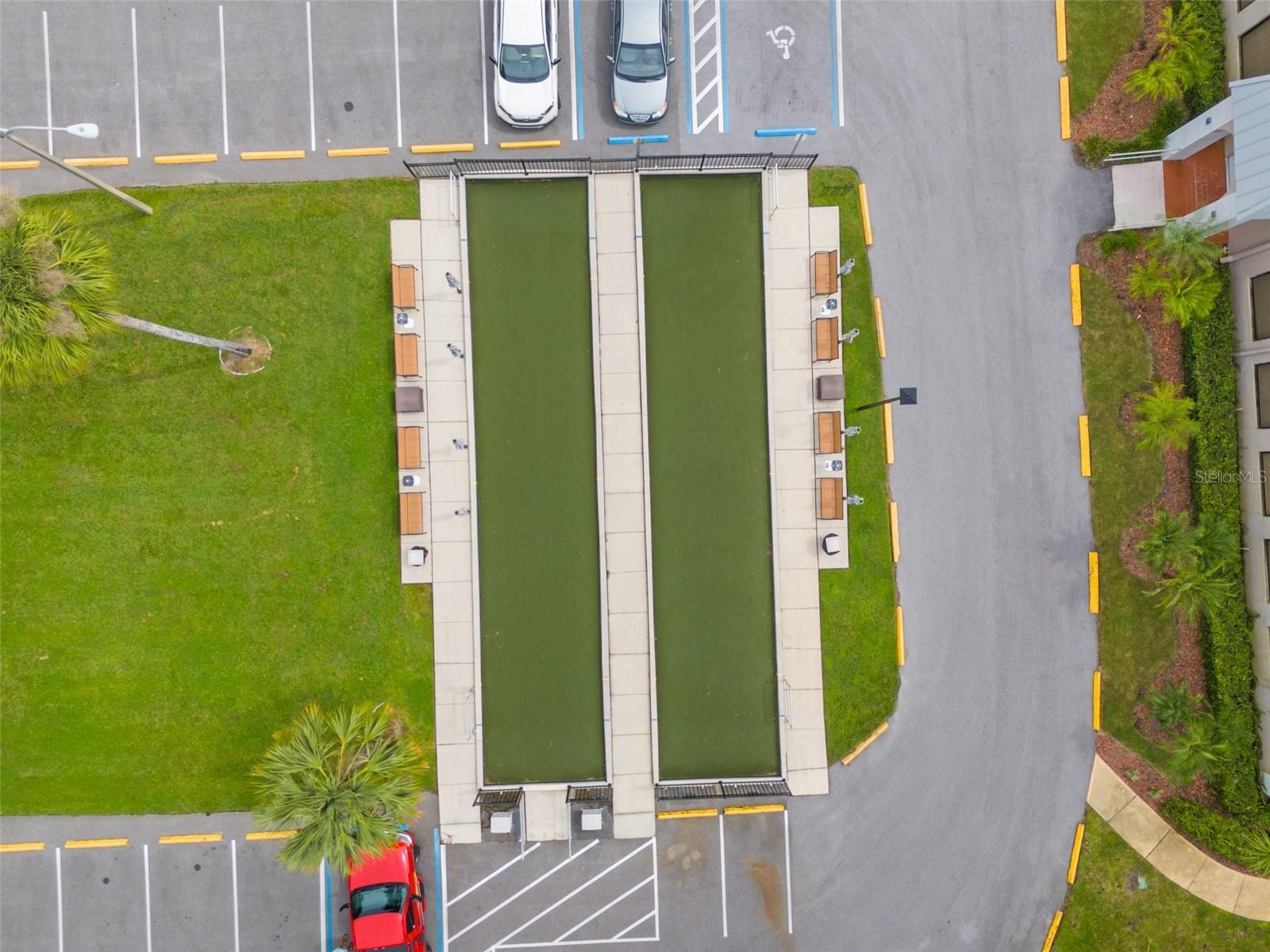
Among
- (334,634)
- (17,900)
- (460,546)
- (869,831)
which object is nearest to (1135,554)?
(869,831)

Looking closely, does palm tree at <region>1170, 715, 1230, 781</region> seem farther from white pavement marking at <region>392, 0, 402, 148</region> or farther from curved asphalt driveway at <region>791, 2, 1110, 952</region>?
white pavement marking at <region>392, 0, 402, 148</region>

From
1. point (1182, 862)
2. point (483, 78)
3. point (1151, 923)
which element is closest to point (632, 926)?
point (1151, 923)

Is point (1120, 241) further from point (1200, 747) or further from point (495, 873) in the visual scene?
point (495, 873)

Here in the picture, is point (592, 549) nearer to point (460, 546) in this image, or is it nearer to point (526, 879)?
point (460, 546)

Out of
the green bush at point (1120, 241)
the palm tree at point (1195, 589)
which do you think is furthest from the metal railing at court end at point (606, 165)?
the palm tree at point (1195, 589)

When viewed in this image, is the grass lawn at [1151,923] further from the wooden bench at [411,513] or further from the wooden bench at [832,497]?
the wooden bench at [411,513]
